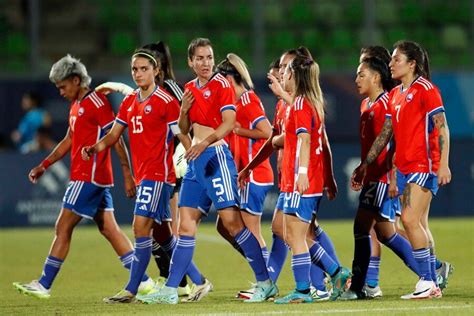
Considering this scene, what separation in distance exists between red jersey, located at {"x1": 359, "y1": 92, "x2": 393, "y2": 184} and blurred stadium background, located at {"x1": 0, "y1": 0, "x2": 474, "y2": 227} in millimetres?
11834

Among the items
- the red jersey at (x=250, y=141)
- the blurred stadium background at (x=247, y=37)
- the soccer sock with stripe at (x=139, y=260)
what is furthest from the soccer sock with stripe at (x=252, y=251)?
the blurred stadium background at (x=247, y=37)

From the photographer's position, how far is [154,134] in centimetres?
958

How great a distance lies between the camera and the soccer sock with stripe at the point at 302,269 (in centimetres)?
897

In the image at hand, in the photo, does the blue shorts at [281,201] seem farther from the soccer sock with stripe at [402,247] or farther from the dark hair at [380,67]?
the dark hair at [380,67]

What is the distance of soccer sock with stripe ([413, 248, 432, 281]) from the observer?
30.5 feet

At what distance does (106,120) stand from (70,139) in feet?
1.58

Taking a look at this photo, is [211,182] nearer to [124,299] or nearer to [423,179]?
[124,299]

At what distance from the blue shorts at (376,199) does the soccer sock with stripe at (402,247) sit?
33 centimetres

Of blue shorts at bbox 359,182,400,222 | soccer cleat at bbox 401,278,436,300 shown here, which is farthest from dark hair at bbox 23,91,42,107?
soccer cleat at bbox 401,278,436,300

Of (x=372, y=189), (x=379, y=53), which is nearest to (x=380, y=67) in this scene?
(x=379, y=53)

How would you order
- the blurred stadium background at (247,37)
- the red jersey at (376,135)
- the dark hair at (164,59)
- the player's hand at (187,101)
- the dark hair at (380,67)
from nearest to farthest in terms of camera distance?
1. the player's hand at (187,101)
2. the red jersey at (376,135)
3. the dark hair at (380,67)
4. the dark hair at (164,59)
5. the blurred stadium background at (247,37)

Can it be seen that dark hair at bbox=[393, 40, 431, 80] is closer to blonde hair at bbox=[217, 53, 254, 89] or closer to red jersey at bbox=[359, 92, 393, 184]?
red jersey at bbox=[359, 92, 393, 184]

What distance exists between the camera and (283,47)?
24703 millimetres

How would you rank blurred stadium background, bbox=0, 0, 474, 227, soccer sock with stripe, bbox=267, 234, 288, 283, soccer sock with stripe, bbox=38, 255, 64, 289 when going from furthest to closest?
blurred stadium background, bbox=0, 0, 474, 227
soccer sock with stripe, bbox=38, 255, 64, 289
soccer sock with stripe, bbox=267, 234, 288, 283
